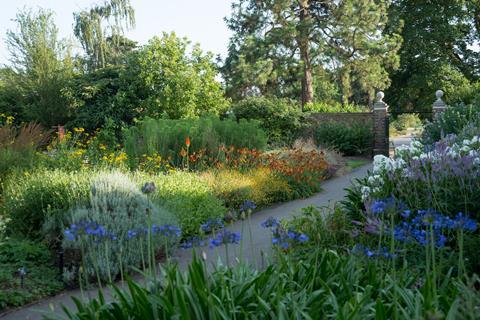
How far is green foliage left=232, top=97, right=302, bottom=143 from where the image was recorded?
58.4 ft

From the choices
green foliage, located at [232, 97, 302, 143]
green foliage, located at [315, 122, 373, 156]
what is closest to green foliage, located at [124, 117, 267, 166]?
green foliage, located at [232, 97, 302, 143]

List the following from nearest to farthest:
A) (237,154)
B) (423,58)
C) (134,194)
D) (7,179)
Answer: (134,194) < (7,179) < (237,154) < (423,58)

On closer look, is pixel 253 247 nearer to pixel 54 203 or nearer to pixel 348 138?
pixel 54 203

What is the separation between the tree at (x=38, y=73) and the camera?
20.8m

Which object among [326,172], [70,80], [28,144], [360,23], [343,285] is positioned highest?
[360,23]

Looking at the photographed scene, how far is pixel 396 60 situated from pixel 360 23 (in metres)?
2.87

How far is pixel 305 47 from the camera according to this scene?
2412 centimetres

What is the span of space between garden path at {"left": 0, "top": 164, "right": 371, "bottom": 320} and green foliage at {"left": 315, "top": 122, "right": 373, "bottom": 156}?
4608mm

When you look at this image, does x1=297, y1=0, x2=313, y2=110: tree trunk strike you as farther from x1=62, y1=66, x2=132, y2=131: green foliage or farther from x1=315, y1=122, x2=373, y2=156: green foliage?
x1=62, y1=66, x2=132, y2=131: green foliage

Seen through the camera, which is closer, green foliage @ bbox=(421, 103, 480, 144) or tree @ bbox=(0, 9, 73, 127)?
green foliage @ bbox=(421, 103, 480, 144)

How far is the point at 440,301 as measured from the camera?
8.84ft

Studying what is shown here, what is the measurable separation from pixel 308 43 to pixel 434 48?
9959 mm

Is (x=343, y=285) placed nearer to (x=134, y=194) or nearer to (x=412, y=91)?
(x=134, y=194)

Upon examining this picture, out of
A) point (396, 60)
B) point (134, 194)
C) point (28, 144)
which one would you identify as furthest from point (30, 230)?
point (396, 60)
